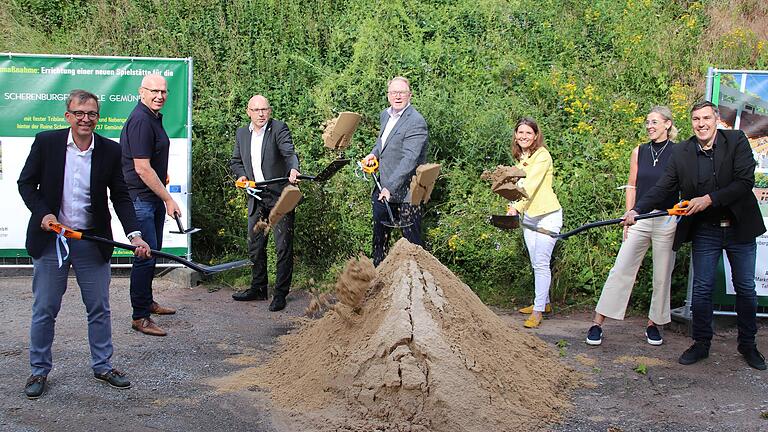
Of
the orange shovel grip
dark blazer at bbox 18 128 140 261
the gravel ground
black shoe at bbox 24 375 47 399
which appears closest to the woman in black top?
the gravel ground

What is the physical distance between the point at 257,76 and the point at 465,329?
6915mm

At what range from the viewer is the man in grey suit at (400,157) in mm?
7453

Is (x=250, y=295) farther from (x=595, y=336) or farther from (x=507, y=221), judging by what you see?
(x=595, y=336)

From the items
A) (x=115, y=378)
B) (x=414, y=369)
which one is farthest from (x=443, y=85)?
(x=115, y=378)

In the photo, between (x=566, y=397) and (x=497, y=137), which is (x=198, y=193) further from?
(x=566, y=397)

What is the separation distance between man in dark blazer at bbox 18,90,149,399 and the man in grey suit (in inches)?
111

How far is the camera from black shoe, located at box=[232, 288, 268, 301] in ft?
26.9

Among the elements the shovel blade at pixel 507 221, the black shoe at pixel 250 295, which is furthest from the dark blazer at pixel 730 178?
the black shoe at pixel 250 295

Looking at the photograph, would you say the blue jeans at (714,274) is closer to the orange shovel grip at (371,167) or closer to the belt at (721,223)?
the belt at (721,223)

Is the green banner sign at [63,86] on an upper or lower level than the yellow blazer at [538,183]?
upper

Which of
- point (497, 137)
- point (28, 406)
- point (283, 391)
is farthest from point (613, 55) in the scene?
point (28, 406)

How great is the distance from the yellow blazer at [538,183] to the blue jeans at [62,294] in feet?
12.6

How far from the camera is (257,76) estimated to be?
1118 centimetres

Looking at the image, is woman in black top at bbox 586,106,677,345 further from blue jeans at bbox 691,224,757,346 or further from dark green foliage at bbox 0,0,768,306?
dark green foliage at bbox 0,0,768,306
